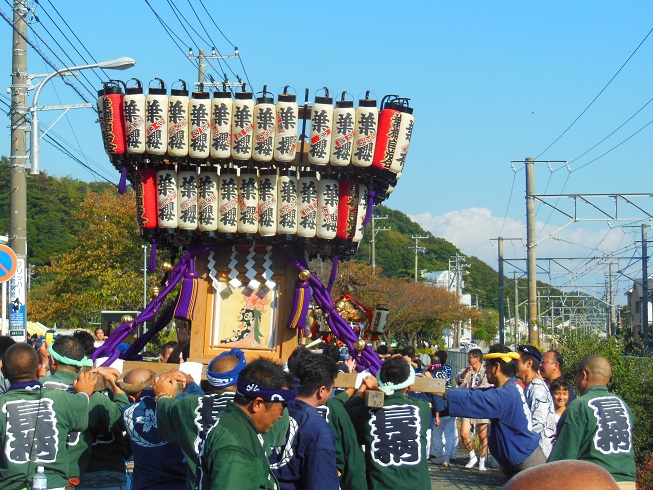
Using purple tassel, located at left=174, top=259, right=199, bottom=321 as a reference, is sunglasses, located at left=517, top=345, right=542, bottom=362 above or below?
below

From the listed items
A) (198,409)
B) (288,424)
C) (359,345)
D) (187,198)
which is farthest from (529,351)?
(198,409)

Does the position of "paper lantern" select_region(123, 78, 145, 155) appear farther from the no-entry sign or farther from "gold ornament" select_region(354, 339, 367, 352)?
the no-entry sign

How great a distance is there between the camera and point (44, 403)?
19.9 ft

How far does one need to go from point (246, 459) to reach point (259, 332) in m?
5.14

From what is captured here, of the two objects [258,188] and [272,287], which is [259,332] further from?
[258,188]

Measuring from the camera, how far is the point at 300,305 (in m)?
9.08

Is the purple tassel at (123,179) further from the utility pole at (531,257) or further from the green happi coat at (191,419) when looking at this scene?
the utility pole at (531,257)

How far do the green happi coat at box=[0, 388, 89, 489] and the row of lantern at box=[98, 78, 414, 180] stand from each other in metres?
3.30

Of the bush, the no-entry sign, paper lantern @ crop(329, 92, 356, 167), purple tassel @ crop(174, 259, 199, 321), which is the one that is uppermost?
paper lantern @ crop(329, 92, 356, 167)

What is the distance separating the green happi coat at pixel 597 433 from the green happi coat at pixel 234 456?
2.68 metres

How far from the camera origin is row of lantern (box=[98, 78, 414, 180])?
8688 millimetres

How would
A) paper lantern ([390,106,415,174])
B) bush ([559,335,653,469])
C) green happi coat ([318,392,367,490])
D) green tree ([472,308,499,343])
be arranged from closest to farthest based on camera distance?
green happi coat ([318,392,367,490]) < paper lantern ([390,106,415,174]) < bush ([559,335,653,469]) < green tree ([472,308,499,343])

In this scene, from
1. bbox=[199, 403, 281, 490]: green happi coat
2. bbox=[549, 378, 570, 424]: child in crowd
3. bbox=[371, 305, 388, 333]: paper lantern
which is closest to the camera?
bbox=[199, 403, 281, 490]: green happi coat

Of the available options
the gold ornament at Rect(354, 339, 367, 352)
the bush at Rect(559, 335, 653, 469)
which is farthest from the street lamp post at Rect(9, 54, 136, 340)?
the bush at Rect(559, 335, 653, 469)
